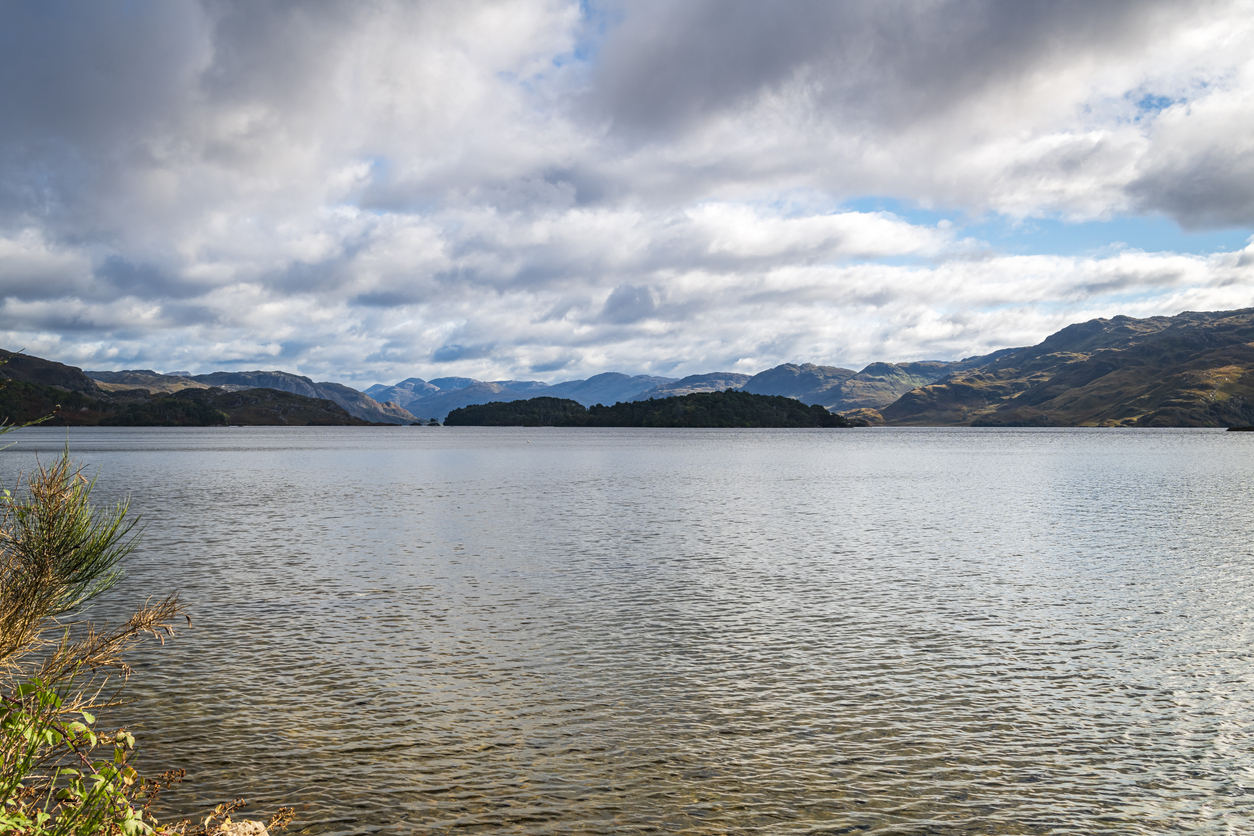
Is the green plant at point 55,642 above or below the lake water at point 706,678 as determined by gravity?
above

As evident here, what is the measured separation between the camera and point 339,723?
1691 cm

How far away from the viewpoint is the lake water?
13.5 metres

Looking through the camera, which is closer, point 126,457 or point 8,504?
point 8,504

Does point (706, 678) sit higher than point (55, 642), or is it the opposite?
point (55, 642)

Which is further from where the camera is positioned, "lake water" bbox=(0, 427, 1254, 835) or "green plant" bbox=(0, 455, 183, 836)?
"lake water" bbox=(0, 427, 1254, 835)

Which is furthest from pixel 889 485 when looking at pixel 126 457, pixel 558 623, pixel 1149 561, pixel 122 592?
pixel 126 457

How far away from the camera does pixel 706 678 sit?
20312 mm

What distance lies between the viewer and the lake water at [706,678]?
1353 centimetres

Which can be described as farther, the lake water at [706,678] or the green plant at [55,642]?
the lake water at [706,678]

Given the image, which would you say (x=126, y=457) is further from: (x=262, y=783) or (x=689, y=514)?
(x=262, y=783)

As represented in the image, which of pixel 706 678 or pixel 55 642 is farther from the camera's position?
pixel 706 678

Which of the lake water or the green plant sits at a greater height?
the green plant

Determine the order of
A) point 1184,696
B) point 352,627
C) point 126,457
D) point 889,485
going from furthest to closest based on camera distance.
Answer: point 126,457 < point 889,485 < point 352,627 < point 1184,696

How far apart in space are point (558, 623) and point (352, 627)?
6.69 m
